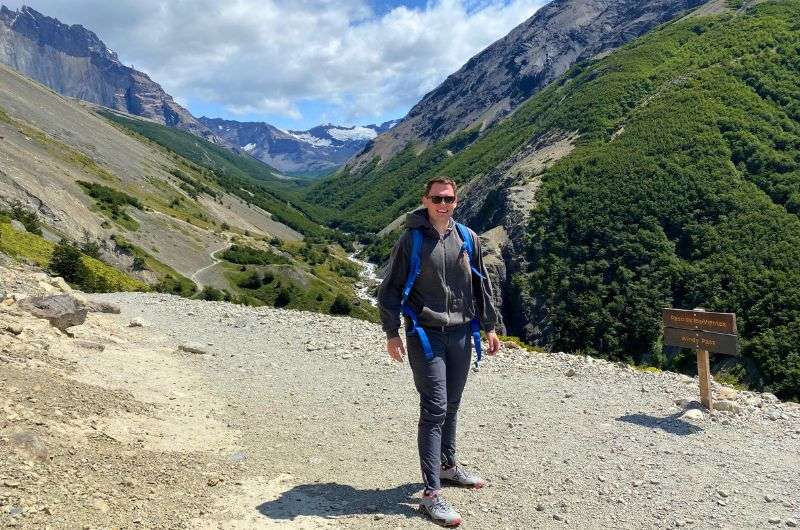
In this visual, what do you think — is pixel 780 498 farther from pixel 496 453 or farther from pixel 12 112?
pixel 12 112

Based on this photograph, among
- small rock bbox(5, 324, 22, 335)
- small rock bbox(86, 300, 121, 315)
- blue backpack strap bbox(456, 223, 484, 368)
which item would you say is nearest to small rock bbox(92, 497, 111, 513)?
blue backpack strap bbox(456, 223, 484, 368)

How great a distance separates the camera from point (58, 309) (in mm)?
12812

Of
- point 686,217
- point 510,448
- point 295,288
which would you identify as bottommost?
point 510,448

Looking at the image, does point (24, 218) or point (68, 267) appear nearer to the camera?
point (68, 267)

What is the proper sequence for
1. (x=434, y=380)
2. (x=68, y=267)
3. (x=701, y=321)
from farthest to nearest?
(x=68, y=267) → (x=701, y=321) → (x=434, y=380)

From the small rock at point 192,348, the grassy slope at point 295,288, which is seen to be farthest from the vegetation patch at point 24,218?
the small rock at point 192,348

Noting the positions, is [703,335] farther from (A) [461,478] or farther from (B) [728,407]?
(A) [461,478]

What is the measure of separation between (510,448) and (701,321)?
5317mm

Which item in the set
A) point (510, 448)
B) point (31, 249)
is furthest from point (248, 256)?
point (510, 448)

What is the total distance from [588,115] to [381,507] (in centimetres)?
14088

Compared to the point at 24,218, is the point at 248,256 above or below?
below

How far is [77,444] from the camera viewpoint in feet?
21.1

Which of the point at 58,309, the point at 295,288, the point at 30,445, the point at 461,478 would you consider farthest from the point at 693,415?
the point at 295,288

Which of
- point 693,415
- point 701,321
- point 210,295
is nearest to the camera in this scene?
point 693,415
